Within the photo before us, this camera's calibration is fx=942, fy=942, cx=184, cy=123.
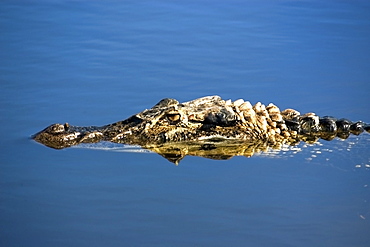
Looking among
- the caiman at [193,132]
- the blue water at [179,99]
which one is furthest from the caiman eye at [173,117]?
the blue water at [179,99]

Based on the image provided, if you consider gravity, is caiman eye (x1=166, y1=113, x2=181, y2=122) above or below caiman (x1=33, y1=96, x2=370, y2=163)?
above

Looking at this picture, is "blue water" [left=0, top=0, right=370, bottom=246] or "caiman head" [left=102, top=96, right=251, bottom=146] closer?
"blue water" [left=0, top=0, right=370, bottom=246]

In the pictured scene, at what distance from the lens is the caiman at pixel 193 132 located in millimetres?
10914

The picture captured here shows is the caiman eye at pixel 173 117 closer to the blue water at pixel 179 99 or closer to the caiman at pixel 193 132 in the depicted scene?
the caiman at pixel 193 132

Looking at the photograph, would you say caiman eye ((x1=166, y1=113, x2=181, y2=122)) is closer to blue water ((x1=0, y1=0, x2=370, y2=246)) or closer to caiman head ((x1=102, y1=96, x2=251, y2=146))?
caiman head ((x1=102, y1=96, x2=251, y2=146))

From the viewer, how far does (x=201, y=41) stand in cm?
1650

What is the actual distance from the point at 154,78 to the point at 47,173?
14.0ft

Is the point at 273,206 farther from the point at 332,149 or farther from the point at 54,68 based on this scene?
the point at 54,68

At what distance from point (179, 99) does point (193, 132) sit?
2.35 meters

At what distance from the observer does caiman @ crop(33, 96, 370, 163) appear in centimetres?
1091

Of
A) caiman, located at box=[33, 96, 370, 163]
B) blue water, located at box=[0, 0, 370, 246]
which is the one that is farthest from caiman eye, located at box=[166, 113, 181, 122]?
blue water, located at box=[0, 0, 370, 246]

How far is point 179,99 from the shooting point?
43.6ft

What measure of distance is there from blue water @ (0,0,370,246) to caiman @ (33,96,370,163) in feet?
0.62

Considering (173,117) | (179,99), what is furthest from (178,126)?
(179,99)
